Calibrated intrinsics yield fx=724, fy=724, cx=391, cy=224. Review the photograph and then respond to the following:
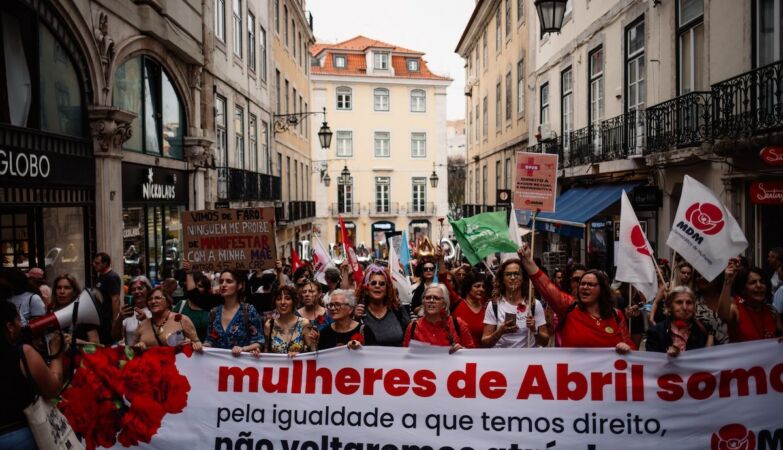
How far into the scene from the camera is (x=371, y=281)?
5.80 metres

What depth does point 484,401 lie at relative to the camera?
16.4 feet

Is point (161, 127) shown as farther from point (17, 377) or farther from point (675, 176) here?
point (17, 377)

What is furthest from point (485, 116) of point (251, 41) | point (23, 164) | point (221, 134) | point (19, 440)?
point (19, 440)

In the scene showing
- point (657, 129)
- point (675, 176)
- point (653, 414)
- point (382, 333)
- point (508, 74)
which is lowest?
point (653, 414)

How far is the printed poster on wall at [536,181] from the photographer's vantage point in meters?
6.97

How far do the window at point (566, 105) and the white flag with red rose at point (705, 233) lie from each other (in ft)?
44.8

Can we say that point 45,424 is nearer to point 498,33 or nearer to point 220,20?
point 220,20

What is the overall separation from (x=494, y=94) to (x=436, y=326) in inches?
1090

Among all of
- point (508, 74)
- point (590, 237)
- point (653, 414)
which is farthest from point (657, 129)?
point (508, 74)

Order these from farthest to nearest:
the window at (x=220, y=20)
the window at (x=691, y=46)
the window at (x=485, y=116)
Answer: the window at (x=485, y=116) < the window at (x=220, y=20) < the window at (x=691, y=46)

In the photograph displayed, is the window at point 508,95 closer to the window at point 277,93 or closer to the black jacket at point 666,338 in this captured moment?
the window at point 277,93

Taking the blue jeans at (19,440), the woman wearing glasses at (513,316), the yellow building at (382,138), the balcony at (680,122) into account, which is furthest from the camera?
the yellow building at (382,138)

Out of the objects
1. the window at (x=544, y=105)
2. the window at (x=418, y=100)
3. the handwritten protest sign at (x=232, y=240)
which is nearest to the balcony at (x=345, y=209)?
the window at (x=418, y=100)

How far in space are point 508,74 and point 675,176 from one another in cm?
1582
